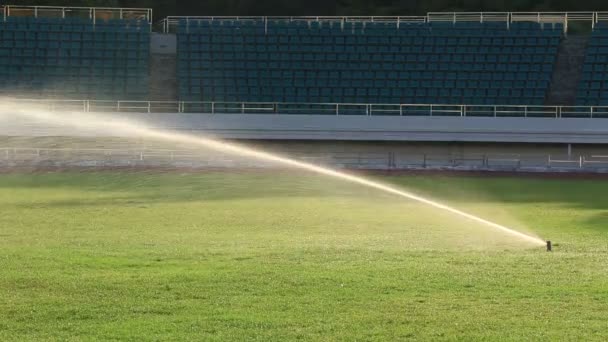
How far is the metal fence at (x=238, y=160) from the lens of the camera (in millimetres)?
38500

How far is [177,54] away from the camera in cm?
4931

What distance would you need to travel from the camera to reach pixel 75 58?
1891 inches

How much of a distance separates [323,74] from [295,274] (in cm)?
3585

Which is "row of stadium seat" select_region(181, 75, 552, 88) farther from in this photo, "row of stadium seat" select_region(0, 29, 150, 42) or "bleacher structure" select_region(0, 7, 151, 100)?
"row of stadium seat" select_region(0, 29, 150, 42)

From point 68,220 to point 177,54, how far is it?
28.5m

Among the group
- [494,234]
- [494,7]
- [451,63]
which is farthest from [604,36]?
[494,234]

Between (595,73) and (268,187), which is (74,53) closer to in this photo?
(268,187)

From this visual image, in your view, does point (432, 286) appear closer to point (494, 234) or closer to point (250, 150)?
point (494, 234)

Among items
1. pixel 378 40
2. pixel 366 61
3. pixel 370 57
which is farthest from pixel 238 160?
pixel 378 40

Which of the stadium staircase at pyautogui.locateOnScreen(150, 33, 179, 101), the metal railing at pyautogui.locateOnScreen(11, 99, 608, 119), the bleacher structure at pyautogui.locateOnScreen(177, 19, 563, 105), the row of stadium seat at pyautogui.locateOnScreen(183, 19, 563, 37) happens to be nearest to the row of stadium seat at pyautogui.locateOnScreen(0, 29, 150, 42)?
the stadium staircase at pyautogui.locateOnScreen(150, 33, 179, 101)

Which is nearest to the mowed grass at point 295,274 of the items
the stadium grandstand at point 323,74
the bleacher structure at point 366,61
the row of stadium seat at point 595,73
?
the stadium grandstand at point 323,74

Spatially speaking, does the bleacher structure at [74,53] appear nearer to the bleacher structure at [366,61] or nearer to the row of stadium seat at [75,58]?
the row of stadium seat at [75,58]

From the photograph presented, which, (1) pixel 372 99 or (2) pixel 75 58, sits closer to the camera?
(1) pixel 372 99

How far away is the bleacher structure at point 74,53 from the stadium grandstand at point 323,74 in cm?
6
